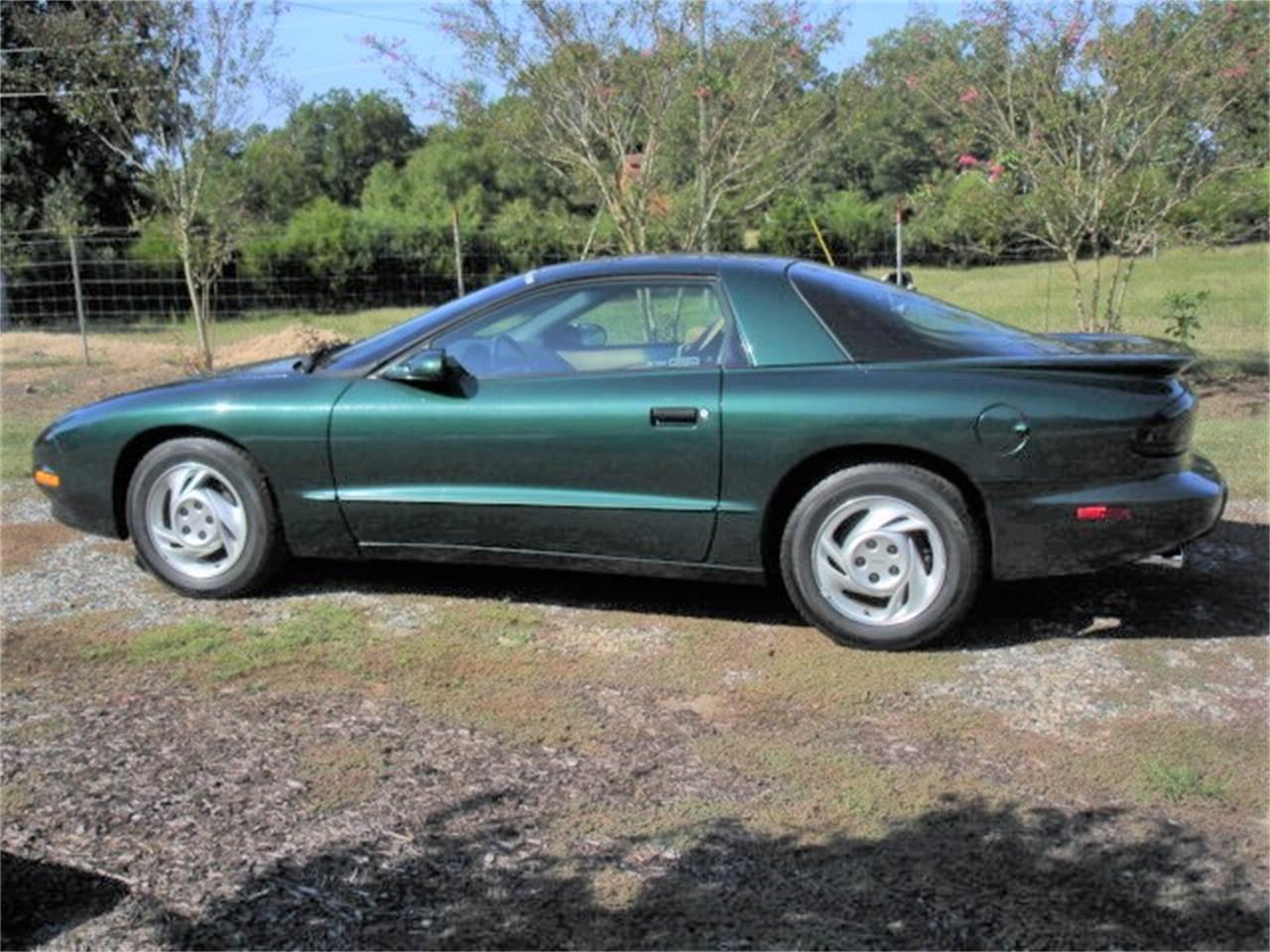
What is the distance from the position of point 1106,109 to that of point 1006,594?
21.6 ft

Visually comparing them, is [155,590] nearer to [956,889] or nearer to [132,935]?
[132,935]

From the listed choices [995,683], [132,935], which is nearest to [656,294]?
[995,683]

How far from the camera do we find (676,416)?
186 inches

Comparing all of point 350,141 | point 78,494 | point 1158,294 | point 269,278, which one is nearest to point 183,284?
point 269,278

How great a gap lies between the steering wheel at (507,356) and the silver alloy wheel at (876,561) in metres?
1.40

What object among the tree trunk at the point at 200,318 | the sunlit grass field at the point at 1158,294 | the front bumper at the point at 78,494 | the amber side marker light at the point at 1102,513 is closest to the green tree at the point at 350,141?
the sunlit grass field at the point at 1158,294

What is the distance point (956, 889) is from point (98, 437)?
4.05 metres

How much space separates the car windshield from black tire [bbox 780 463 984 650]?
158 centimetres

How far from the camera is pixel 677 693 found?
4.25m

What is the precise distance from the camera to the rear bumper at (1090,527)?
443 cm

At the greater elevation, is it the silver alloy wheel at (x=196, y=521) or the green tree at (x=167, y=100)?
the green tree at (x=167, y=100)

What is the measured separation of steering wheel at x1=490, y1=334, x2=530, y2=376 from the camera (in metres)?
5.08

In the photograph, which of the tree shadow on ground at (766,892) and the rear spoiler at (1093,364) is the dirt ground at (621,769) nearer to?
the tree shadow on ground at (766,892)

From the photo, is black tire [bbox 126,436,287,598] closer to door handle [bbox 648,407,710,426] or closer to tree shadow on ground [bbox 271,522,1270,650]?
tree shadow on ground [bbox 271,522,1270,650]
